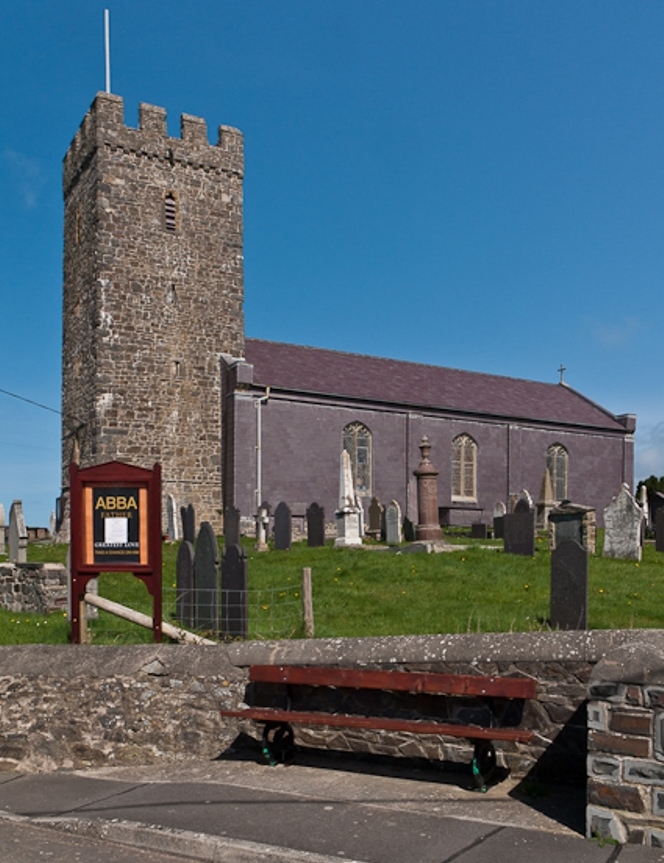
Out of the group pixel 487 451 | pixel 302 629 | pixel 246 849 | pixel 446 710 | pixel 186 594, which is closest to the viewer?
pixel 246 849

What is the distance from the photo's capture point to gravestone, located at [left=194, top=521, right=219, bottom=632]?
423 inches

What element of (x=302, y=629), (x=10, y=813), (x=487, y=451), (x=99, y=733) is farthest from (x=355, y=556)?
(x=487, y=451)

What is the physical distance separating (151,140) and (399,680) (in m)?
30.8

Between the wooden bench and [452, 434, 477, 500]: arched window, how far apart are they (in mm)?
31572

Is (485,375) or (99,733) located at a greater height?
(485,375)

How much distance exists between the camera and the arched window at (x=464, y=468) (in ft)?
127

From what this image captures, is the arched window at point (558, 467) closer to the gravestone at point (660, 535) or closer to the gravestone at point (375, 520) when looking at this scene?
the gravestone at point (375, 520)

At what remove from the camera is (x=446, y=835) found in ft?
18.5

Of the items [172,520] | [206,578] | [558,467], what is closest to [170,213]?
[172,520]

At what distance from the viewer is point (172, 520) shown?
29.9 m

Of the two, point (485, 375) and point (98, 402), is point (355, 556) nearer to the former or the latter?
point (98, 402)

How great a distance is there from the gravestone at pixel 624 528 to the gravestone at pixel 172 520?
1502cm

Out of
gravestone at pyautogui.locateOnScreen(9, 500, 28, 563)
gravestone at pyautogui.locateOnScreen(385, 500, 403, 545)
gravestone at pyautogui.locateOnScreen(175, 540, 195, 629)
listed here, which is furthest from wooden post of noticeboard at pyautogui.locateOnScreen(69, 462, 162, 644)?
gravestone at pyautogui.locateOnScreen(385, 500, 403, 545)

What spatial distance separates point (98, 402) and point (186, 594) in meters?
22.1
